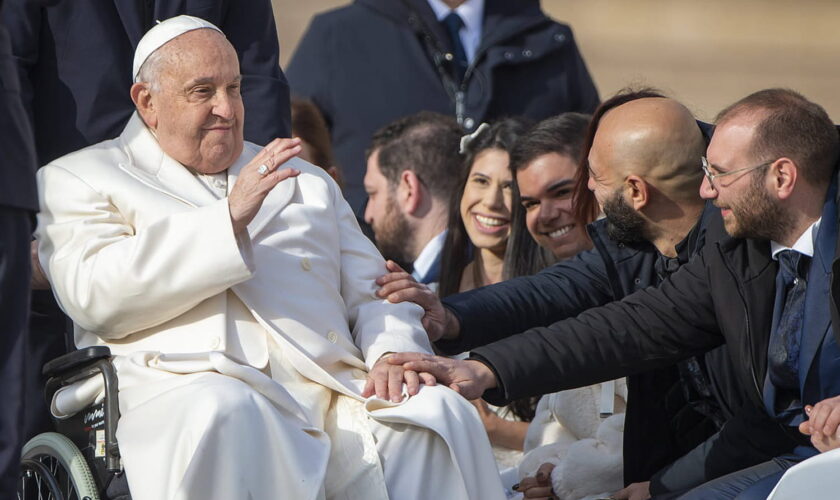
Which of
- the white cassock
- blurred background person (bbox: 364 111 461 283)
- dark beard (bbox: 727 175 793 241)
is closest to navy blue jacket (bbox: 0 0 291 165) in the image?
the white cassock

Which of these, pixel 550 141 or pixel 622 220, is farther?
pixel 550 141

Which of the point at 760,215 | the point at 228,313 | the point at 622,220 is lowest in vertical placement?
the point at 622,220

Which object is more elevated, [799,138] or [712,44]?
[799,138]

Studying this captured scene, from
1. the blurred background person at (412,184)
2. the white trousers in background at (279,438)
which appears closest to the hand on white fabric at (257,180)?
the white trousers in background at (279,438)

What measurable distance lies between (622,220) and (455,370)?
895 millimetres

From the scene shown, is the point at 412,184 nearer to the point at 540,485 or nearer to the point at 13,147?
the point at 540,485

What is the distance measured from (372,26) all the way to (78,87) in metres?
2.70

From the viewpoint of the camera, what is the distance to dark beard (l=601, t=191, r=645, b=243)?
18.9ft

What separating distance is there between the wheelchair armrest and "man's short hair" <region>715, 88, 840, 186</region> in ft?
6.27

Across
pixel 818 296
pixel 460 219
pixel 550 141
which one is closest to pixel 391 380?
pixel 818 296

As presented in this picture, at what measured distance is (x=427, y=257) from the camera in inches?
287

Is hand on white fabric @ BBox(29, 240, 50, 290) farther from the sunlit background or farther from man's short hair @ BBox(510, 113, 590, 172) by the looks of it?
the sunlit background

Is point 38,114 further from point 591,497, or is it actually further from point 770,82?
point 770,82

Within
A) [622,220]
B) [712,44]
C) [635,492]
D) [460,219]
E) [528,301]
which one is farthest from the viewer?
[712,44]
